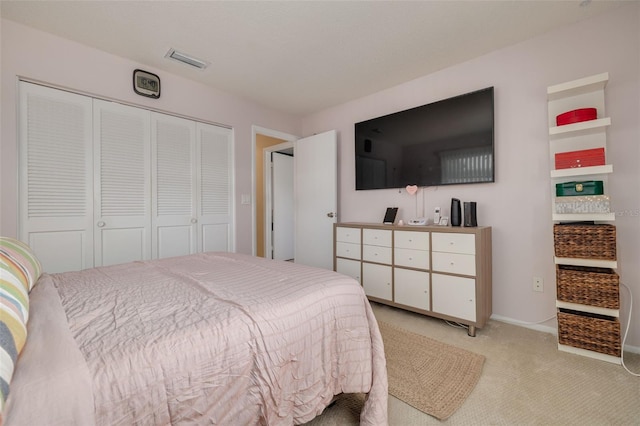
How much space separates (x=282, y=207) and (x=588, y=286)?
4.12m

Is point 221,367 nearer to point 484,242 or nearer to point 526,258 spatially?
point 484,242

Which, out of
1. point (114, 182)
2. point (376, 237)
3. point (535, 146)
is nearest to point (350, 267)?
point (376, 237)

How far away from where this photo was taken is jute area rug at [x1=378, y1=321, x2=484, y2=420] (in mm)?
1430

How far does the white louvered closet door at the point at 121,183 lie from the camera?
244 cm

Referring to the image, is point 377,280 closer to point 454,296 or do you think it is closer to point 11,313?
A: point 454,296

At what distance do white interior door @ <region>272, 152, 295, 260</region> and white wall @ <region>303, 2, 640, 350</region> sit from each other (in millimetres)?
2697

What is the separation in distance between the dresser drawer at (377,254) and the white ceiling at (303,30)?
1.83 metres

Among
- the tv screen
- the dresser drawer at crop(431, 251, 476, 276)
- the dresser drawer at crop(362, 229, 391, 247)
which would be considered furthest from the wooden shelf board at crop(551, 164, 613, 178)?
the dresser drawer at crop(362, 229, 391, 247)

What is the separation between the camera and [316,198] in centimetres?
374

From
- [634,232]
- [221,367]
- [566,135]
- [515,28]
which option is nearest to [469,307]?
[634,232]

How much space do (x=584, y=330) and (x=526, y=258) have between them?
631 mm

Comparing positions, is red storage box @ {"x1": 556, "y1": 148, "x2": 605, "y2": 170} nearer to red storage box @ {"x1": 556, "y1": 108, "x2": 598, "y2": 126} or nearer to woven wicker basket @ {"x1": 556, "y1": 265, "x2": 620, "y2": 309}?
red storage box @ {"x1": 556, "y1": 108, "x2": 598, "y2": 126}

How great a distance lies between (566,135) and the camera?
2086 millimetres

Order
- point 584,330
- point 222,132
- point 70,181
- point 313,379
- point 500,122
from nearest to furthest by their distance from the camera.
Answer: point 313,379
point 584,330
point 70,181
point 500,122
point 222,132
